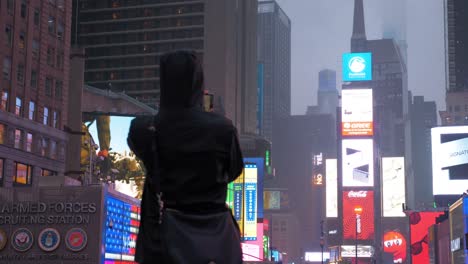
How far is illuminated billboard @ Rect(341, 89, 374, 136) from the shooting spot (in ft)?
470

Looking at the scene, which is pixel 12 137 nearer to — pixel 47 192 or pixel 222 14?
pixel 47 192

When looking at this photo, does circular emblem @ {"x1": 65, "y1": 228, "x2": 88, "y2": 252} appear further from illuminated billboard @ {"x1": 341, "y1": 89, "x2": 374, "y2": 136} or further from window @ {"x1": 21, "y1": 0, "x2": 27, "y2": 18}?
illuminated billboard @ {"x1": 341, "y1": 89, "x2": 374, "y2": 136}

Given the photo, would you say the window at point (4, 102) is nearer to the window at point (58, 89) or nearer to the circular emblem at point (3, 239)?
the window at point (58, 89)

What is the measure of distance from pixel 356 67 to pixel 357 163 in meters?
30.6

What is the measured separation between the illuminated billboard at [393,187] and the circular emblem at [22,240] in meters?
144

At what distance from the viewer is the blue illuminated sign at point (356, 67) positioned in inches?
6516

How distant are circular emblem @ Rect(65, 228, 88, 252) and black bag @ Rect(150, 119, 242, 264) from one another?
3202cm

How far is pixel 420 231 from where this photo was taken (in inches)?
4392

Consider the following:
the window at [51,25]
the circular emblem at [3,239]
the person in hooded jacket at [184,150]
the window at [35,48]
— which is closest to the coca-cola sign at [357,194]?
the window at [51,25]

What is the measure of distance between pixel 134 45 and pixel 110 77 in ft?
21.5

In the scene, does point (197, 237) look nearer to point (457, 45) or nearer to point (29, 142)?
point (29, 142)

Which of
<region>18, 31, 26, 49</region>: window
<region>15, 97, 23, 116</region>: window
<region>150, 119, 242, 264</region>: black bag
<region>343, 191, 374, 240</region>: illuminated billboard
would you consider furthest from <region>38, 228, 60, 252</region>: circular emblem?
<region>343, 191, 374, 240</region>: illuminated billboard

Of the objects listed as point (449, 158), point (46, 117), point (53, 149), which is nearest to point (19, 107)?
point (46, 117)

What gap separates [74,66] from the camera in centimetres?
7531
